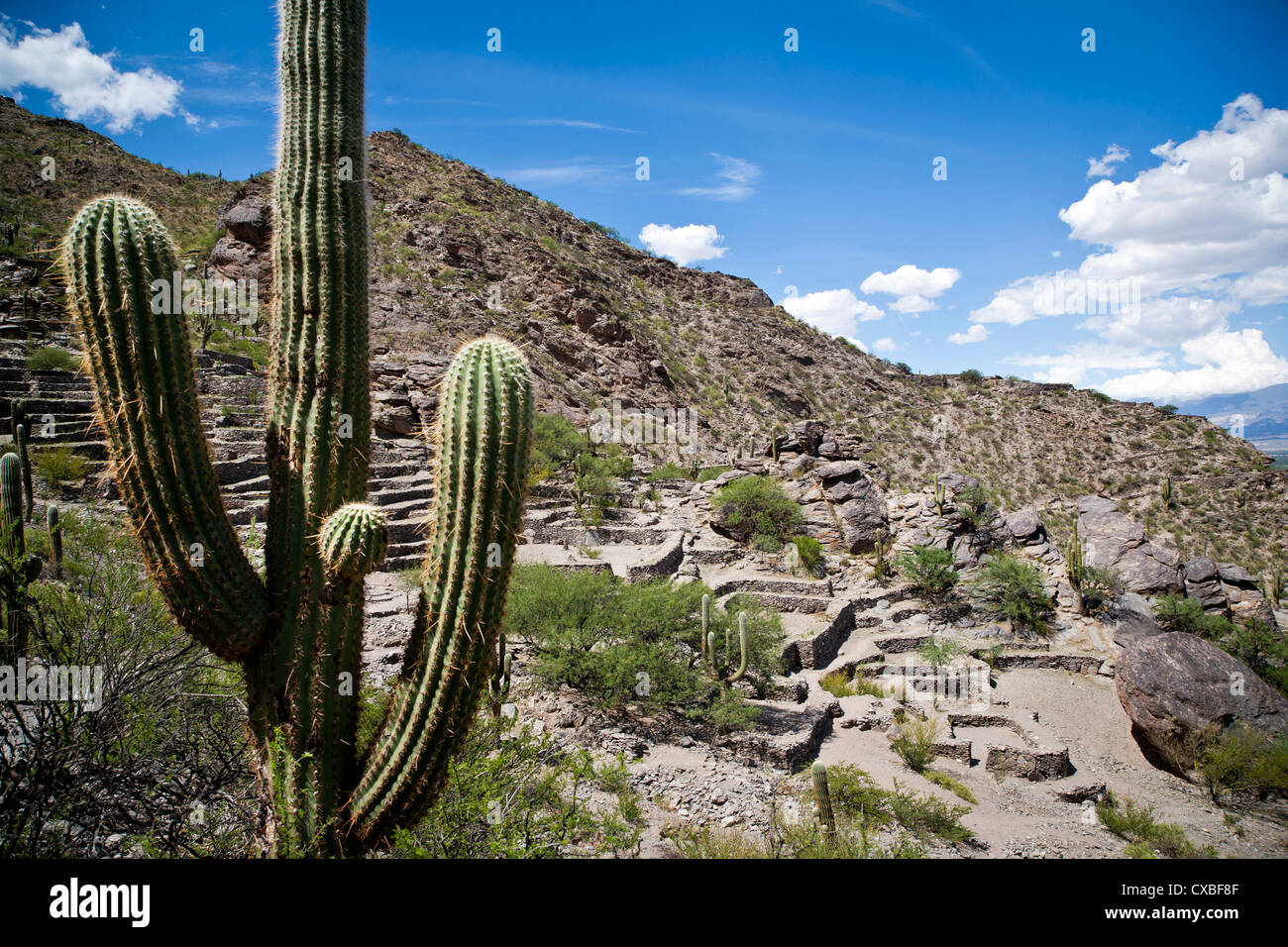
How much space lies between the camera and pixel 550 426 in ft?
76.3

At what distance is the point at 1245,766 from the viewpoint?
8812mm

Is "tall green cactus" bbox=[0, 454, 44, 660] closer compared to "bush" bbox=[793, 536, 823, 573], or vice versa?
"tall green cactus" bbox=[0, 454, 44, 660]

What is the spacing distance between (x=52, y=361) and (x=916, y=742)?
2128 centimetres

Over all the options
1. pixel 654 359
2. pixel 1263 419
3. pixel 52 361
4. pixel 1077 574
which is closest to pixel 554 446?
pixel 52 361

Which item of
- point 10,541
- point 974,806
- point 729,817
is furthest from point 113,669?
point 974,806

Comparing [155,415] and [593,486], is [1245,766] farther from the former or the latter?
[593,486]

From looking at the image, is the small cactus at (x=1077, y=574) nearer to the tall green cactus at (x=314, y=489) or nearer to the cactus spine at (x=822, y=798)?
the cactus spine at (x=822, y=798)

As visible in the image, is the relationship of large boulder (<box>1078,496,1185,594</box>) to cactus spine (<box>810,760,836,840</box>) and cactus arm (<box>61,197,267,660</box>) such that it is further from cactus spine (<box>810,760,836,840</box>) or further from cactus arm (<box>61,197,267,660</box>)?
cactus arm (<box>61,197,267,660</box>)

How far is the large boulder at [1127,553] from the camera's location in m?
16.1

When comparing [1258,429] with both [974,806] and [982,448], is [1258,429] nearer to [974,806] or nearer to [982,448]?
[982,448]

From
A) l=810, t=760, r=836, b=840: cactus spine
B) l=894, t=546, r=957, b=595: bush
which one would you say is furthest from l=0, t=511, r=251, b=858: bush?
l=894, t=546, r=957, b=595: bush

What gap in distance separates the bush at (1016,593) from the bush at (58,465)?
2032 centimetres

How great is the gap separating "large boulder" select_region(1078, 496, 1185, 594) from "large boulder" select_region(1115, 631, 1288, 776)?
638 cm

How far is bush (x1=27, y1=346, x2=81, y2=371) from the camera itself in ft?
51.5
